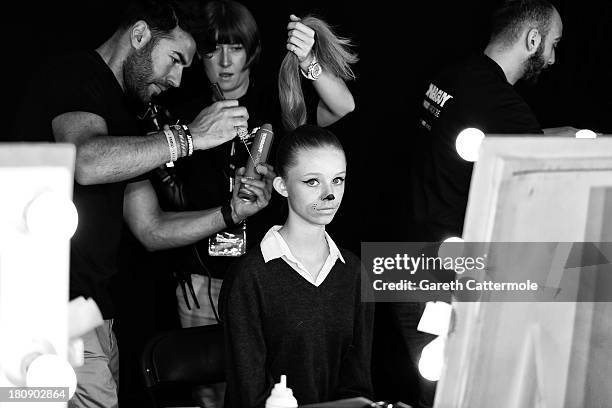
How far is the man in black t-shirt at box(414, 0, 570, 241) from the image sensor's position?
2.20 metres

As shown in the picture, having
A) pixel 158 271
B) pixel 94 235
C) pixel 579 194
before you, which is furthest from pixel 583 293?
pixel 158 271

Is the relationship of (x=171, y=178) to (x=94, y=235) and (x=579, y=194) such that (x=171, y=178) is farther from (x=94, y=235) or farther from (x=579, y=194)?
(x=579, y=194)

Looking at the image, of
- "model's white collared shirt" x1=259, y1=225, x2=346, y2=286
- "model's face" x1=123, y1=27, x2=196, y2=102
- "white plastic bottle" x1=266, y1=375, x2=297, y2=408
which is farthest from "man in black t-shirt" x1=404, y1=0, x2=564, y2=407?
"white plastic bottle" x1=266, y1=375, x2=297, y2=408

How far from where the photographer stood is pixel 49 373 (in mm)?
718

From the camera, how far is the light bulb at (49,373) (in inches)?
28.1

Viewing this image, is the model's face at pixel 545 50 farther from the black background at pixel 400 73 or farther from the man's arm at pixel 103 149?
the man's arm at pixel 103 149

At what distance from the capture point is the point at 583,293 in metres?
0.94

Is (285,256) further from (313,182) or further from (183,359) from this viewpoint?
(183,359)

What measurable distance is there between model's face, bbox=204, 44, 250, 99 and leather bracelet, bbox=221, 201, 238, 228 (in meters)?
0.33

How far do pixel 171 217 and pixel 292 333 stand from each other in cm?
64

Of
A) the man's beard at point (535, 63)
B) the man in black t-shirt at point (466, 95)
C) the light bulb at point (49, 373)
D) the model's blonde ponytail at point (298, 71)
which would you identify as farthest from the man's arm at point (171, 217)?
Answer: the light bulb at point (49, 373)

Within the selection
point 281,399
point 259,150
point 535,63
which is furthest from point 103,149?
point 535,63

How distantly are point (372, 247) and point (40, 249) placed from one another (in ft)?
7.00

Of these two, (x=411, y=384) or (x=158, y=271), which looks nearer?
(x=158, y=271)
